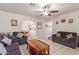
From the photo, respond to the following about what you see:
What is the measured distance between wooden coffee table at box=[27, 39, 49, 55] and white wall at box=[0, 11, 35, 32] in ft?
1.27

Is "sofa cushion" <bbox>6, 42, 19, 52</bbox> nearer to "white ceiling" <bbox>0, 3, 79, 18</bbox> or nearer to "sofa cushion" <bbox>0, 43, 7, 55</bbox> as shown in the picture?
"sofa cushion" <bbox>0, 43, 7, 55</bbox>

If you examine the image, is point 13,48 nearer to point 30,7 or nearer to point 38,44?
point 38,44

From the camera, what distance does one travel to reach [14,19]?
2664 mm

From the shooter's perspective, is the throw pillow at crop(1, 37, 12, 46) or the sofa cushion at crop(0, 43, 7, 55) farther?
the throw pillow at crop(1, 37, 12, 46)

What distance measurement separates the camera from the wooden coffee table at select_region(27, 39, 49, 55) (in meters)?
2.63

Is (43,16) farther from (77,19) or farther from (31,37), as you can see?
(77,19)

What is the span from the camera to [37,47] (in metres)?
2.66

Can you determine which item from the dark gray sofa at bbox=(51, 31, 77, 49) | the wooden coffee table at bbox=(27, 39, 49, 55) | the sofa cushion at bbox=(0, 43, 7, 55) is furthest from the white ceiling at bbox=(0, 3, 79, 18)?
the sofa cushion at bbox=(0, 43, 7, 55)

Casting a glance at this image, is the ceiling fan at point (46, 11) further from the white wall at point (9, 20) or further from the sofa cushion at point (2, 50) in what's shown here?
the sofa cushion at point (2, 50)

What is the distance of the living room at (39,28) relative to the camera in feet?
8.59

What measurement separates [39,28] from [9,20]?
0.65 metres

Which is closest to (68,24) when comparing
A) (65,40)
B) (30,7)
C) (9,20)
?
(65,40)

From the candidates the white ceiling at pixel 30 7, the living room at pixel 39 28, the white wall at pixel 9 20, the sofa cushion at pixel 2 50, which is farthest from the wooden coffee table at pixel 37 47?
the white ceiling at pixel 30 7
